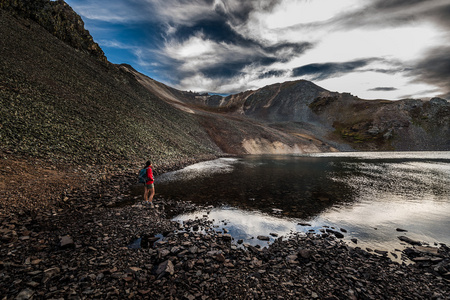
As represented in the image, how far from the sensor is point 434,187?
81.5 ft

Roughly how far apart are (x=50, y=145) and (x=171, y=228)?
18534 millimetres

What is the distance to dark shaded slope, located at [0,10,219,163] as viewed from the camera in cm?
2014

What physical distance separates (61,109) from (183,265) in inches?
1237

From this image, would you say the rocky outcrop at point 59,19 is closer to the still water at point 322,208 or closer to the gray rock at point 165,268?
the still water at point 322,208

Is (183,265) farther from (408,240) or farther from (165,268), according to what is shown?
(408,240)

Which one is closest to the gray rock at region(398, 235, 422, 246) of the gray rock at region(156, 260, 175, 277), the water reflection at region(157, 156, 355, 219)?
the water reflection at region(157, 156, 355, 219)

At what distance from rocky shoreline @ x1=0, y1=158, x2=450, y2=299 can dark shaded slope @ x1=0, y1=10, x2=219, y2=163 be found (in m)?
13.0

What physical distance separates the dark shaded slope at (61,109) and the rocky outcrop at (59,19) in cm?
397

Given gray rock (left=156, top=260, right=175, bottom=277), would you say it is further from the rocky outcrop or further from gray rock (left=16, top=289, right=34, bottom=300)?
the rocky outcrop

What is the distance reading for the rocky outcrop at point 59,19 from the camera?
46000 millimetres

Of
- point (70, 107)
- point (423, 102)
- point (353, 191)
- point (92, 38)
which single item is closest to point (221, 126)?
point (92, 38)

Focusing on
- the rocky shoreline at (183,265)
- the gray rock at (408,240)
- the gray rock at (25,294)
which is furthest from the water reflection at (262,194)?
the gray rock at (25,294)

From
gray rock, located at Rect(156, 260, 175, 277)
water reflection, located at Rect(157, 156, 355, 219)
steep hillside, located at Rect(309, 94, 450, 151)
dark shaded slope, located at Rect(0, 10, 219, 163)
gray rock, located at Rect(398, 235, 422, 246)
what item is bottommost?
water reflection, located at Rect(157, 156, 355, 219)

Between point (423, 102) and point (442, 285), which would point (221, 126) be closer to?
point (442, 285)
